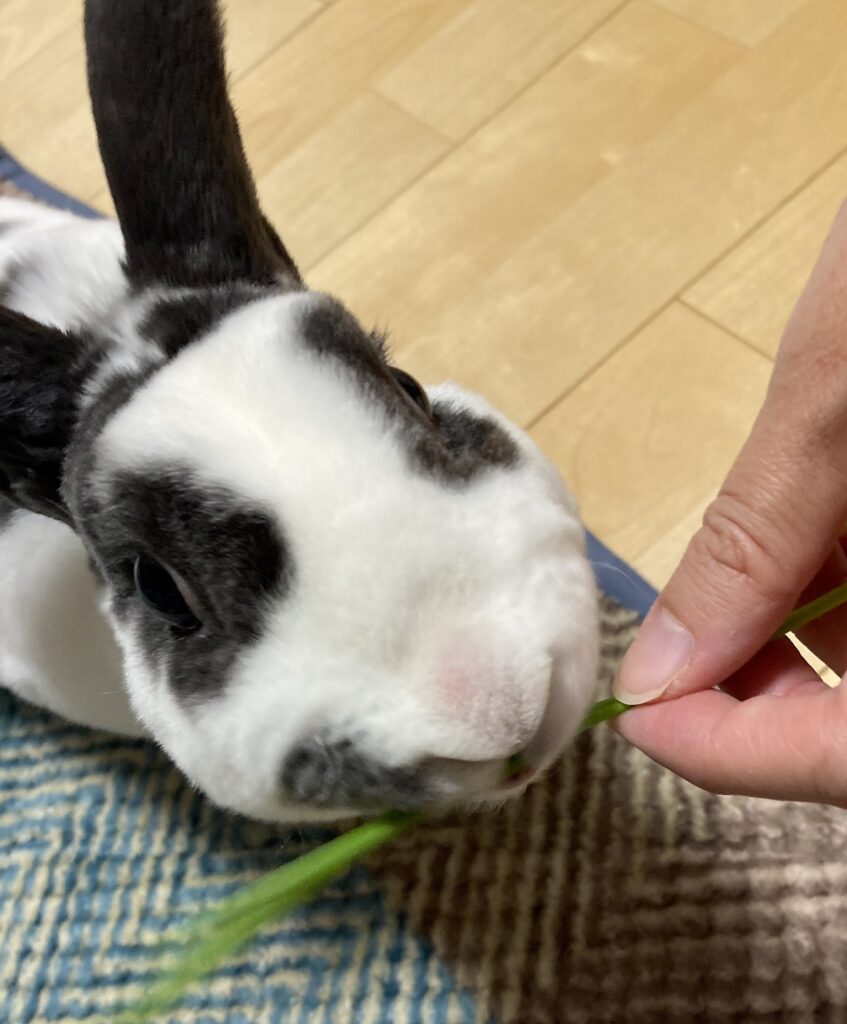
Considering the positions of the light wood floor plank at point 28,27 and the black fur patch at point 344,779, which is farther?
the light wood floor plank at point 28,27

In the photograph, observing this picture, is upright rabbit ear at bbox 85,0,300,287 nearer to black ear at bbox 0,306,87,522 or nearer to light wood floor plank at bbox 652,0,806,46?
black ear at bbox 0,306,87,522

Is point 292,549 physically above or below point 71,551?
above

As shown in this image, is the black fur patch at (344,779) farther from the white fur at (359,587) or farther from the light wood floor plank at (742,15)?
the light wood floor plank at (742,15)

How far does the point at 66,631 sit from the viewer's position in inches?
39.3

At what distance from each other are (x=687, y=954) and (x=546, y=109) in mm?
1131

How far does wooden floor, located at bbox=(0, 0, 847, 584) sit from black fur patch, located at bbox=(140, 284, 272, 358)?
587 millimetres

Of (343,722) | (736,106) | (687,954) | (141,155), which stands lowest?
(687,954)

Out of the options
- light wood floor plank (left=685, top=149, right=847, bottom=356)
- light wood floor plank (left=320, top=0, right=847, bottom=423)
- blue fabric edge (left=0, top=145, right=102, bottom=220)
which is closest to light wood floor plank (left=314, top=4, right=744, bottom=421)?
light wood floor plank (left=320, top=0, right=847, bottom=423)

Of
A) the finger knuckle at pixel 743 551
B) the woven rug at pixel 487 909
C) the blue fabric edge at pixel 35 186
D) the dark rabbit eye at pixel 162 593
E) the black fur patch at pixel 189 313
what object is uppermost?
the black fur patch at pixel 189 313

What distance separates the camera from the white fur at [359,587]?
60 centimetres

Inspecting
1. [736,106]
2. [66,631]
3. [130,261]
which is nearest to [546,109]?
[736,106]

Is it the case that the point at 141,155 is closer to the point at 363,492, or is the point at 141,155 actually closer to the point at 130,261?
the point at 130,261

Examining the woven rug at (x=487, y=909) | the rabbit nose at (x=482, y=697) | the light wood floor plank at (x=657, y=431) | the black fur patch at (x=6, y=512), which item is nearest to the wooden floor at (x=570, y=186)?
the light wood floor plank at (x=657, y=431)

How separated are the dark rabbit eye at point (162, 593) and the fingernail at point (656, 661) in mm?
292
